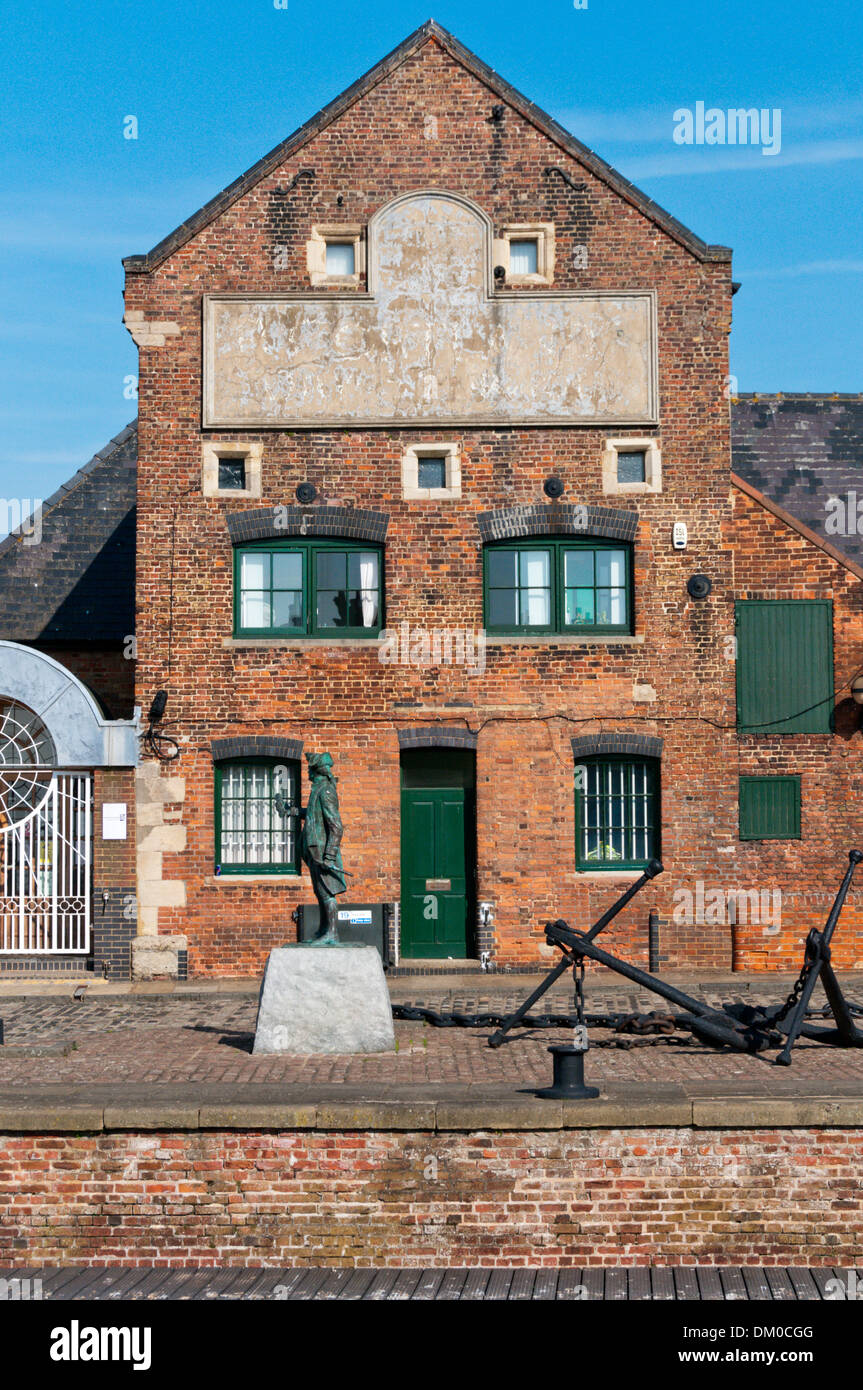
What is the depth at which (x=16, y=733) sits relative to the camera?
60.0 feet

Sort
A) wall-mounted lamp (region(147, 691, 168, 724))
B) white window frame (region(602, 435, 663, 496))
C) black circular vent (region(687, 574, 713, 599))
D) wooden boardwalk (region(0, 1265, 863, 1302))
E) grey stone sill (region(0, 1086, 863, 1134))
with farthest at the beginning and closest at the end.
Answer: white window frame (region(602, 435, 663, 496)), black circular vent (region(687, 574, 713, 599)), wall-mounted lamp (region(147, 691, 168, 724)), grey stone sill (region(0, 1086, 863, 1134)), wooden boardwalk (region(0, 1265, 863, 1302))

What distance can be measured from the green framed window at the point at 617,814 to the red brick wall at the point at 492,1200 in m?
8.62

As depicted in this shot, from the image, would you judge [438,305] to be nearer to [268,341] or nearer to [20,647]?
[268,341]

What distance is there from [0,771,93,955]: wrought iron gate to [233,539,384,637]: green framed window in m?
2.92

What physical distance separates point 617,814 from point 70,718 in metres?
6.72

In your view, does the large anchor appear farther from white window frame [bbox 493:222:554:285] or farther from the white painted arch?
white window frame [bbox 493:222:554:285]

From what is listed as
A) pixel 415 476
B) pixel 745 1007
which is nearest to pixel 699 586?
pixel 415 476

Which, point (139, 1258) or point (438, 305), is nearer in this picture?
point (139, 1258)

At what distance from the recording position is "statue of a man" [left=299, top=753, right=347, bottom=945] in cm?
1258

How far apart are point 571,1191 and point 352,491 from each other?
10.5 meters

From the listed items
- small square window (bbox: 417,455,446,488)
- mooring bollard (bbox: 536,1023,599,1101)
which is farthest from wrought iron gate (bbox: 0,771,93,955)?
mooring bollard (bbox: 536,1023,599,1101)

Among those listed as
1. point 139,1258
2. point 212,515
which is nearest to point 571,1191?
point 139,1258

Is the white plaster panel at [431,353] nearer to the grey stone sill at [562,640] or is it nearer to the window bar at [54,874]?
the grey stone sill at [562,640]

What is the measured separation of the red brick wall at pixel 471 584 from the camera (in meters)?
18.0
